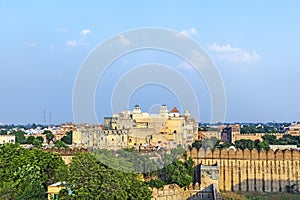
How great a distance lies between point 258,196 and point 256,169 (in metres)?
2.79

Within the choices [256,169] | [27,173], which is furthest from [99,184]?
[256,169]

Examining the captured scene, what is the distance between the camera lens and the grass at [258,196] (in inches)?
821

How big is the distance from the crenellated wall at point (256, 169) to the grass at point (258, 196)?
108 centimetres

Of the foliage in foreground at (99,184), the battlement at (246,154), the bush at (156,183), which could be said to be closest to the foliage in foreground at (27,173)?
the foliage in foreground at (99,184)

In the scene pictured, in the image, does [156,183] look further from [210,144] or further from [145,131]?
[145,131]

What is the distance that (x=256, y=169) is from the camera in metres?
24.2

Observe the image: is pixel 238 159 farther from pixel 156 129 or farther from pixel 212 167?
pixel 156 129

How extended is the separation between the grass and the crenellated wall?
1.08m

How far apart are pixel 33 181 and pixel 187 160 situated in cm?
979

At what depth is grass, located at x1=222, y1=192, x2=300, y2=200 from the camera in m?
20.9

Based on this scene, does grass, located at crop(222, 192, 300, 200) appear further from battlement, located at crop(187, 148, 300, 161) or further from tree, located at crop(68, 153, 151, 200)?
tree, located at crop(68, 153, 151, 200)

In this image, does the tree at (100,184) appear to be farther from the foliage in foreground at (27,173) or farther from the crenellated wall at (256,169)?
the crenellated wall at (256,169)

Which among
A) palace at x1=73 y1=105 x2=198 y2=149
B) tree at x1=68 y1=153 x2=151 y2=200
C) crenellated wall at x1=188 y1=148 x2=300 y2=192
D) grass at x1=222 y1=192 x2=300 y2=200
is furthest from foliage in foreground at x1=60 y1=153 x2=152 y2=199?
palace at x1=73 y1=105 x2=198 y2=149

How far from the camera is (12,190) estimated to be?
15.4 metres
